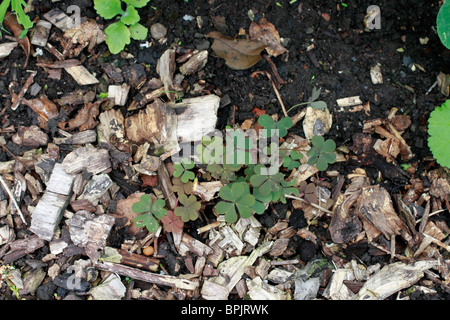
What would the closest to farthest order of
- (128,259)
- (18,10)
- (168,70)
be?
1. (18,10)
2. (128,259)
3. (168,70)

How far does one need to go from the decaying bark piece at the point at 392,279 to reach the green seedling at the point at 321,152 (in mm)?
757

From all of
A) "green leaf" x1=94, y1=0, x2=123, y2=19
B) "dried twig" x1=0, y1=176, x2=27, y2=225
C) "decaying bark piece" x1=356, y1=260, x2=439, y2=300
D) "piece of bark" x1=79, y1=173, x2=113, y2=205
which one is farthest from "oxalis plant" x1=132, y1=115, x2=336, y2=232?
"green leaf" x1=94, y1=0, x2=123, y2=19

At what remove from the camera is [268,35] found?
2744mm

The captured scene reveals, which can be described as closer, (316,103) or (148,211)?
(148,211)

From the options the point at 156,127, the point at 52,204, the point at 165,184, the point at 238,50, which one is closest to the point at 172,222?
the point at 165,184

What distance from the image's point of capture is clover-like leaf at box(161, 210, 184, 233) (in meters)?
2.59

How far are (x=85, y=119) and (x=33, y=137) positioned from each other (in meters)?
0.37

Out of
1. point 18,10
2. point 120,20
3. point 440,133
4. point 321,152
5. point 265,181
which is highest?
point 18,10

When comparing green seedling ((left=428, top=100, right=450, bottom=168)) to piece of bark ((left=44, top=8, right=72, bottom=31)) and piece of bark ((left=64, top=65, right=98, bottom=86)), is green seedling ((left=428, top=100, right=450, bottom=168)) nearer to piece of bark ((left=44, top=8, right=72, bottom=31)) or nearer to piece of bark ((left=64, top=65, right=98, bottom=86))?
piece of bark ((left=64, top=65, right=98, bottom=86))

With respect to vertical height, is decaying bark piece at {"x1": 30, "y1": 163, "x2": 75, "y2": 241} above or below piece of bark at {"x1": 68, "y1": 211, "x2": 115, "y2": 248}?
above

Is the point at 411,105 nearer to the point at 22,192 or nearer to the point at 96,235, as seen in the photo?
the point at 96,235

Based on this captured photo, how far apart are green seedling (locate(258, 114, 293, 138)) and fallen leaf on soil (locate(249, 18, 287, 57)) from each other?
1.56 ft

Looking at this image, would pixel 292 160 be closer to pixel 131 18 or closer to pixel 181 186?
pixel 181 186

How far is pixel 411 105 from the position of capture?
9.17 ft
